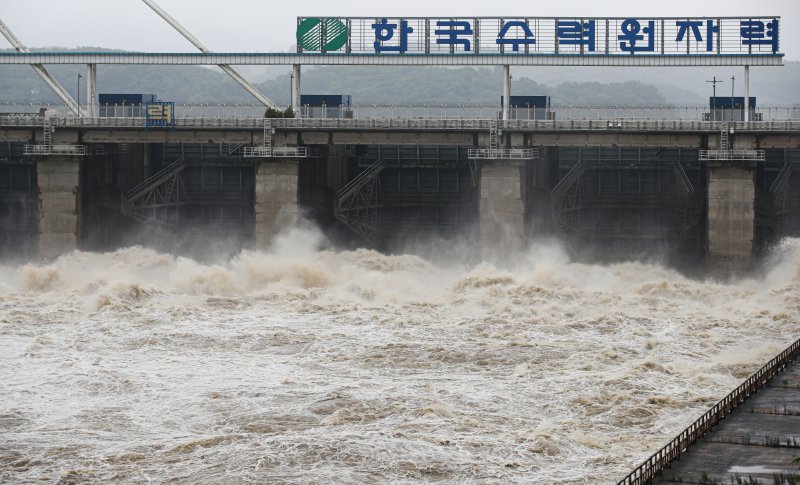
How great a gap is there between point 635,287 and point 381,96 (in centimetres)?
11170

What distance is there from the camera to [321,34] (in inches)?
3068

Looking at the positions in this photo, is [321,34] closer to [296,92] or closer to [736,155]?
[296,92]

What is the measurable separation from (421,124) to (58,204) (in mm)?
22380

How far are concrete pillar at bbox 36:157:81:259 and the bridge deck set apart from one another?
48913 mm

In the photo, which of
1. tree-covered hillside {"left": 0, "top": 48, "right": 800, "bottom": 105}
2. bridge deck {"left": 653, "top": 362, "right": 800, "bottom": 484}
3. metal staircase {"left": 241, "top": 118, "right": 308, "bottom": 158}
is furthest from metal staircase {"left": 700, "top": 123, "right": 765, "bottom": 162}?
tree-covered hillside {"left": 0, "top": 48, "right": 800, "bottom": 105}

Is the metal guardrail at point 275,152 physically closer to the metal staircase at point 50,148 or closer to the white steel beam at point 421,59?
the white steel beam at point 421,59

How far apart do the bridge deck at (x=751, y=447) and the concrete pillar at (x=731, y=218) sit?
35.5 metres

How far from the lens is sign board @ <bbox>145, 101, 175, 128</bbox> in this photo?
240 feet

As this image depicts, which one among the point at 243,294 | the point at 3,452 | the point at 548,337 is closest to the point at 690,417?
the point at 548,337

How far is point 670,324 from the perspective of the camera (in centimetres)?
5734

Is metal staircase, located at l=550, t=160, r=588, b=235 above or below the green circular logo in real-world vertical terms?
below

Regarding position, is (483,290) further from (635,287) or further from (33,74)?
(33,74)

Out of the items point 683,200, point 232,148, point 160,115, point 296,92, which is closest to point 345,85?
point 232,148

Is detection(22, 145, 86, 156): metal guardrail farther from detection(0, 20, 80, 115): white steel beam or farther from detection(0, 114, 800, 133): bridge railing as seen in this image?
detection(0, 20, 80, 115): white steel beam
